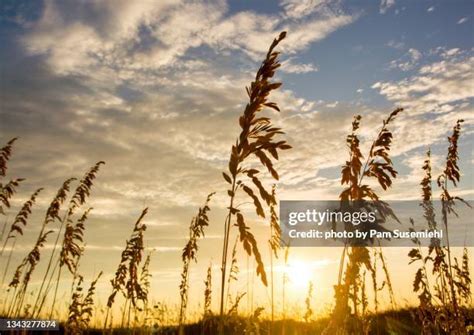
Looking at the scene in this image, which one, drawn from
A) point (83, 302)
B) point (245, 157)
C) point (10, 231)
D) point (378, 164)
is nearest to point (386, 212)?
point (378, 164)

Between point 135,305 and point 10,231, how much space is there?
2.78 meters

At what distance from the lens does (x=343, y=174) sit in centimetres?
372

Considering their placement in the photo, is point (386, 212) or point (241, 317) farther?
point (241, 317)

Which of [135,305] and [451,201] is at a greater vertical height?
[451,201]

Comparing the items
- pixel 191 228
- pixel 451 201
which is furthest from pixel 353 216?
pixel 191 228

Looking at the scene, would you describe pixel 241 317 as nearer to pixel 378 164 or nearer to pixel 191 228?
pixel 191 228

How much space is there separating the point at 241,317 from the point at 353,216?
19.5 feet

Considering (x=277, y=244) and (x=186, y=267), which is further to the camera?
(x=186, y=267)

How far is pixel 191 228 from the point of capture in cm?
621

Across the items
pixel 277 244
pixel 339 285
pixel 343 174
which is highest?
pixel 343 174

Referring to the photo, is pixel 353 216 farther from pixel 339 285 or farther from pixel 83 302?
pixel 83 302

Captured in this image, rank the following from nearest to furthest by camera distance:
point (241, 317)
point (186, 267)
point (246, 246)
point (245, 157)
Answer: point (246, 246) → point (245, 157) → point (186, 267) → point (241, 317)

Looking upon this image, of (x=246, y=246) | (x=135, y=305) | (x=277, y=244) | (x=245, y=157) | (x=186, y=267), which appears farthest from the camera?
(x=186, y=267)

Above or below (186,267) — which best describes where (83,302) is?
below
